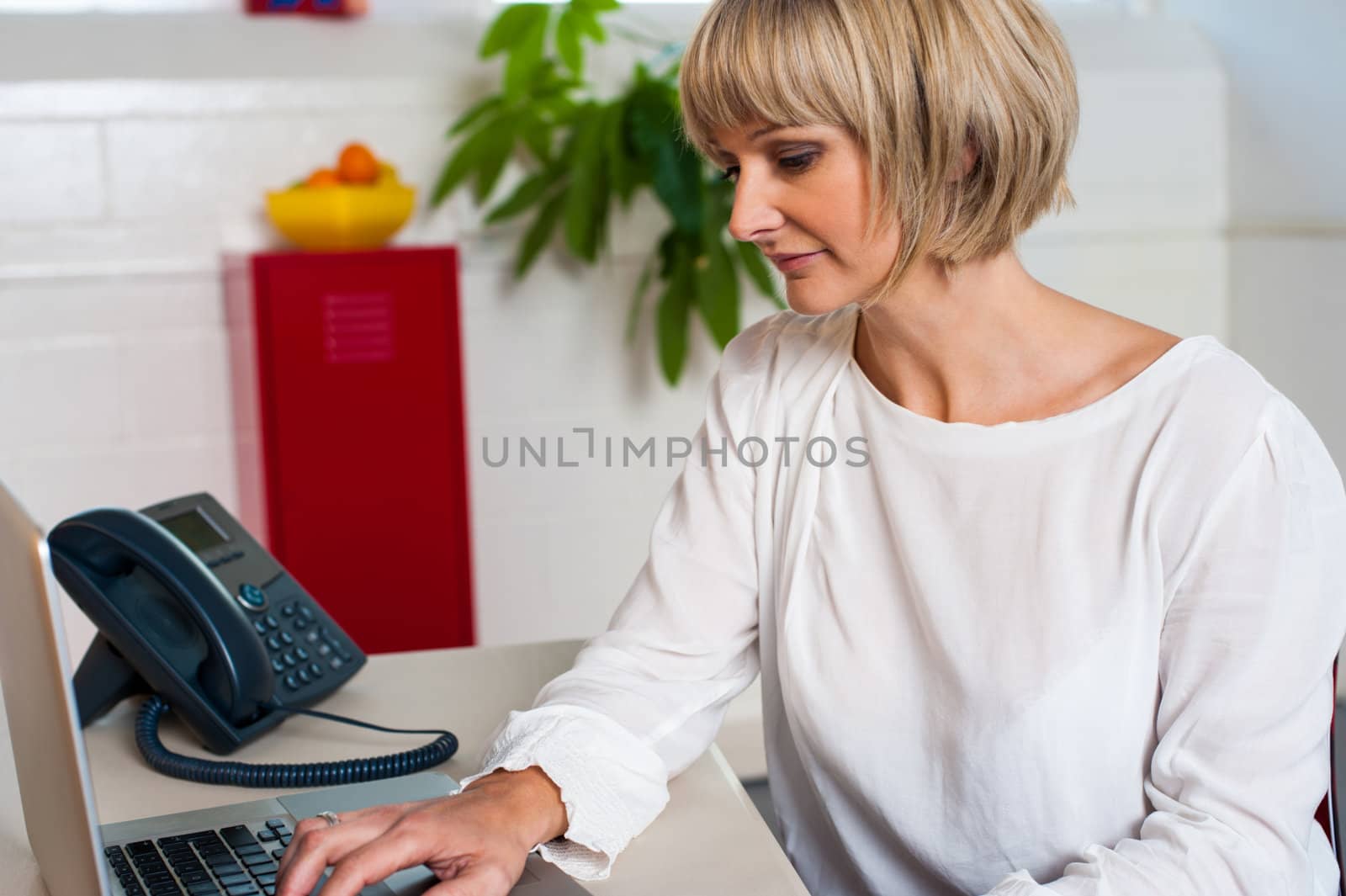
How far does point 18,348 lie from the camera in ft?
8.54

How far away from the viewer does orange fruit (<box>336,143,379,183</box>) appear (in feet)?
8.36

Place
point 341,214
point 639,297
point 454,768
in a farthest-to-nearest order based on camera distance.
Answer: point 639,297 → point 341,214 → point 454,768

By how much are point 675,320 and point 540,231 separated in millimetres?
325

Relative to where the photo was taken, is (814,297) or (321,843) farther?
(814,297)

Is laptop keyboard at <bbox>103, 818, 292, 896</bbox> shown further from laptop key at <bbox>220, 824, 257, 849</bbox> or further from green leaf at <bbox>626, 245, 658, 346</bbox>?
green leaf at <bbox>626, 245, 658, 346</bbox>

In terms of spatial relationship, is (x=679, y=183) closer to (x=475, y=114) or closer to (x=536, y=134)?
(x=536, y=134)

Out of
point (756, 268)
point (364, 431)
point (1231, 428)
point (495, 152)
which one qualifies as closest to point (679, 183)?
point (756, 268)

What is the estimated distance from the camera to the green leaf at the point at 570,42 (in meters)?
2.61

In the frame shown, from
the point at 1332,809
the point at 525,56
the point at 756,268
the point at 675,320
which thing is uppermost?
the point at 525,56

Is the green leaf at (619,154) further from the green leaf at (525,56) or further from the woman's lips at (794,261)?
the woman's lips at (794,261)

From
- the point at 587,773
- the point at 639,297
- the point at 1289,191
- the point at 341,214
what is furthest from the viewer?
the point at 1289,191

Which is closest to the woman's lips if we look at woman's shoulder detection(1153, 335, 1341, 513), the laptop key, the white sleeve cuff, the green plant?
woman's shoulder detection(1153, 335, 1341, 513)

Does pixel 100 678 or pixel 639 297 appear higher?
pixel 639 297

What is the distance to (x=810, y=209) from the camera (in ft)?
3.73
